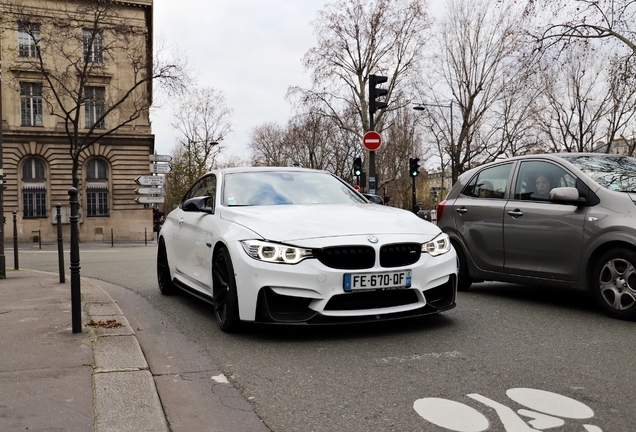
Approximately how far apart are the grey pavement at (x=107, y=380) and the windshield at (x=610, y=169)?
3979 mm

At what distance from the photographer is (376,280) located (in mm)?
4621

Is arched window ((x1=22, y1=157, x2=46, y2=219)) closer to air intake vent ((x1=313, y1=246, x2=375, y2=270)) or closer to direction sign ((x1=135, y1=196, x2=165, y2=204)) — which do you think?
direction sign ((x1=135, y1=196, x2=165, y2=204))

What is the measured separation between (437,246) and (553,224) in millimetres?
1481

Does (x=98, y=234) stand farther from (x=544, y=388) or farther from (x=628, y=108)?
(x=544, y=388)

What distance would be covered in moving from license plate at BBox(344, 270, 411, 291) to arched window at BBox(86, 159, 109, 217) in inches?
1388

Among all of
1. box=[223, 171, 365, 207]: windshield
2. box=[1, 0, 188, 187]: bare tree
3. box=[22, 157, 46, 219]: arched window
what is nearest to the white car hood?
box=[223, 171, 365, 207]: windshield

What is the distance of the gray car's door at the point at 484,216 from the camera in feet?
21.6

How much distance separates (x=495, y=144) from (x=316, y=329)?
3388 cm

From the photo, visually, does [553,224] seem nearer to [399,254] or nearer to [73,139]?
[399,254]

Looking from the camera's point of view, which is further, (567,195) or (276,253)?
(567,195)

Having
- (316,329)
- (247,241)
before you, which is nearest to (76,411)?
(247,241)

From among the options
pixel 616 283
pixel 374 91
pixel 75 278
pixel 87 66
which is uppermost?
pixel 87 66

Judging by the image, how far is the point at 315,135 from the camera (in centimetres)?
5512

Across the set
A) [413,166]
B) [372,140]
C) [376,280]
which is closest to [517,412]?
[376,280]
